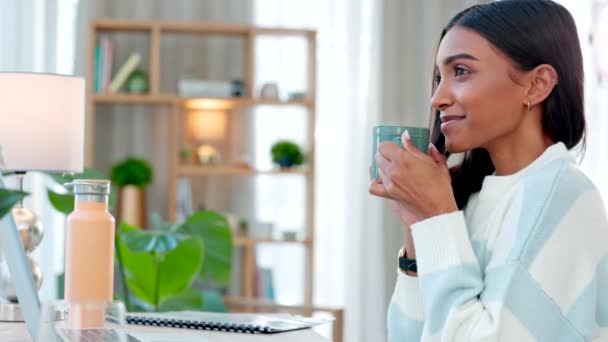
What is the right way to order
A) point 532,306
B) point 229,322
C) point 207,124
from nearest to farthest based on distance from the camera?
point 532,306 < point 229,322 < point 207,124

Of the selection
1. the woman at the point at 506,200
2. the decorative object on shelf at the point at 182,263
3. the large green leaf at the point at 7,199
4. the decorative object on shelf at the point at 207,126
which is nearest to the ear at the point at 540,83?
the woman at the point at 506,200

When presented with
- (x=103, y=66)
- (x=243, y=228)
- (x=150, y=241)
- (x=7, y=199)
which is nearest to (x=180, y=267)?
(x=150, y=241)

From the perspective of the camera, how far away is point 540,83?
139 cm

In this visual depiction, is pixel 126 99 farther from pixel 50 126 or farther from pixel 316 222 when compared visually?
pixel 50 126

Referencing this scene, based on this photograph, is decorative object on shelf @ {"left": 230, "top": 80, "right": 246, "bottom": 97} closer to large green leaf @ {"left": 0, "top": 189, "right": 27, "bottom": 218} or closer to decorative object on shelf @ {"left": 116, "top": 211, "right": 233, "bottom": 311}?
decorative object on shelf @ {"left": 116, "top": 211, "right": 233, "bottom": 311}

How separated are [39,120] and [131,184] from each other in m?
2.73

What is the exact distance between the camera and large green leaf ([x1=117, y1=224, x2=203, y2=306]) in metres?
3.33

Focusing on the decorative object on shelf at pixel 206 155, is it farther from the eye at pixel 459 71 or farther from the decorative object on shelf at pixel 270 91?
the eye at pixel 459 71

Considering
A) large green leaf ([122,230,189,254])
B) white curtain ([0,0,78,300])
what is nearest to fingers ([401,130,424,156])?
large green leaf ([122,230,189,254])

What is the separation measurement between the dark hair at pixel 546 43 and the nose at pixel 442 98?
3.5 inches

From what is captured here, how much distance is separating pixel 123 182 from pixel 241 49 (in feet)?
2.85

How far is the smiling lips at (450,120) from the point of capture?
1.40m

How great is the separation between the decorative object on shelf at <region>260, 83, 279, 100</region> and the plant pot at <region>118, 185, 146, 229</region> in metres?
0.72

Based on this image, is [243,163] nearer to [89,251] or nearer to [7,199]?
[89,251]
